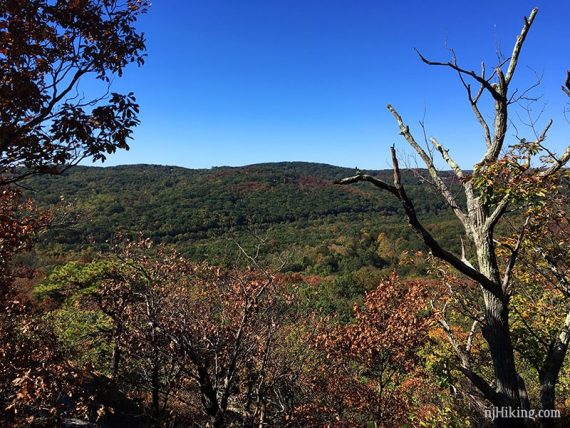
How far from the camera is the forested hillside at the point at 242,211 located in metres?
69.4

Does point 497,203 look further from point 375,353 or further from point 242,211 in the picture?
point 242,211

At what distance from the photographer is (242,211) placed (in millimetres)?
101562

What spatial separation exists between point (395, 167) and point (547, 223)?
5677 millimetres

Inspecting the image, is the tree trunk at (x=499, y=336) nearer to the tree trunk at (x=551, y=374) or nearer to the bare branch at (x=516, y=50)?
the tree trunk at (x=551, y=374)

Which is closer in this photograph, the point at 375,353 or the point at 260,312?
the point at 260,312

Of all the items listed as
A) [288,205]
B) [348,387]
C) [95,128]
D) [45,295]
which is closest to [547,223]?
[348,387]

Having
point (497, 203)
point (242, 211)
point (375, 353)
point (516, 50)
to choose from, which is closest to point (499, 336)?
point (497, 203)

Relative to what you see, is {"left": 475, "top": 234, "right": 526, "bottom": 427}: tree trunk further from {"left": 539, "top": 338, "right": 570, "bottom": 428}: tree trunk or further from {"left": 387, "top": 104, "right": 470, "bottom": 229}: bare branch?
{"left": 539, "top": 338, "right": 570, "bottom": 428}: tree trunk

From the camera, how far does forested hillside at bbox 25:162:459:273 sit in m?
69.4

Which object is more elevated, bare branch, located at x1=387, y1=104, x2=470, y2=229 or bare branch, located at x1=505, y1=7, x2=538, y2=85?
bare branch, located at x1=505, y1=7, x2=538, y2=85

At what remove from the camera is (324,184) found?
138m

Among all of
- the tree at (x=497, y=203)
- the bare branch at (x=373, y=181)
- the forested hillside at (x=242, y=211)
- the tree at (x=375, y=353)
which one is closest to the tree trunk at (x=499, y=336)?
the tree at (x=497, y=203)

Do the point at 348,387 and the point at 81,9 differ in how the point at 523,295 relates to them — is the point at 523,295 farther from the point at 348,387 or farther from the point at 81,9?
the point at 81,9

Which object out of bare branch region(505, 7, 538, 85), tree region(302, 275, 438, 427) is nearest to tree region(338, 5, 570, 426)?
bare branch region(505, 7, 538, 85)
